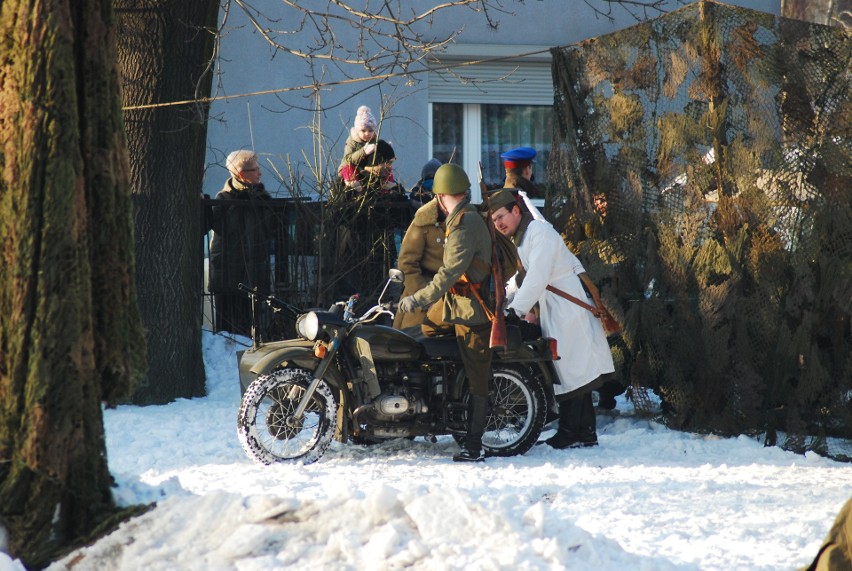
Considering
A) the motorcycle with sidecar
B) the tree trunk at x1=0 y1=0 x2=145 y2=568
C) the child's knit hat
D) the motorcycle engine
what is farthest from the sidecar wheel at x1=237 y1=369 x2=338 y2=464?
the child's knit hat

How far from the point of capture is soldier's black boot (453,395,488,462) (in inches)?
351

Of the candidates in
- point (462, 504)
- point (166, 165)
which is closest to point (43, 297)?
point (462, 504)

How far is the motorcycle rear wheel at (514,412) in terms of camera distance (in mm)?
9195

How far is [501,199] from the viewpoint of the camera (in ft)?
31.4

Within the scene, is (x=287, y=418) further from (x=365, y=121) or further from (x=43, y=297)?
(x=365, y=121)

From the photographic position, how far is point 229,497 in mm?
5176

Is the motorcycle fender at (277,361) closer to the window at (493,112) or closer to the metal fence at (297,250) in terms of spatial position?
the metal fence at (297,250)

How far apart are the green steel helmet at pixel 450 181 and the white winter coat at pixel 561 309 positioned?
0.86m

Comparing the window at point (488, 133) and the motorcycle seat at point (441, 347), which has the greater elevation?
the window at point (488, 133)

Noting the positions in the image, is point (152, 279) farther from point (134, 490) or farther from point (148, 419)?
point (134, 490)

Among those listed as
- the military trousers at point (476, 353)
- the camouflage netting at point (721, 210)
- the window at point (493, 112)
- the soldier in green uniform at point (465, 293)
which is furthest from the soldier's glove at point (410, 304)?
the window at point (493, 112)

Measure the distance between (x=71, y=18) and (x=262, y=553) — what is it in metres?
2.23

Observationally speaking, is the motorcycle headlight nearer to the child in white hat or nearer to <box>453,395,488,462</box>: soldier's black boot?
<box>453,395,488,462</box>: soldier's black boot

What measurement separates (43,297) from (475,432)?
4.34 meters
